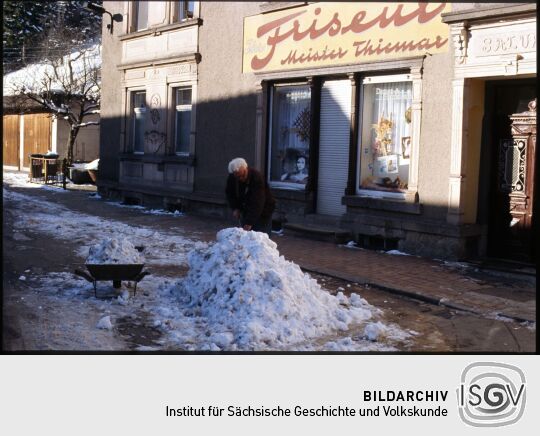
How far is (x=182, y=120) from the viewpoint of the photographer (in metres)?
10.3

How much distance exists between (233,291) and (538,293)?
7.93ft

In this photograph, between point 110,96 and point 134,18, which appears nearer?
point 110,96

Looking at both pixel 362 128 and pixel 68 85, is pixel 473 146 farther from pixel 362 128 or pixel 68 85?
pixel 68 85

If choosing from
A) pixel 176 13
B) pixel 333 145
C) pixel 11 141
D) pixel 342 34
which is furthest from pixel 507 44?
pixel 11 141

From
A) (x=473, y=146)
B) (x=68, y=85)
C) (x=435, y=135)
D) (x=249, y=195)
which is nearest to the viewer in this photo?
(x=249, y=195)

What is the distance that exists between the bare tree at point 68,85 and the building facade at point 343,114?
0.20 metres

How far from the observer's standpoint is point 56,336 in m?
5.06

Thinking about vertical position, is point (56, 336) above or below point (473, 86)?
below

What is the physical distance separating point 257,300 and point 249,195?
1.76 m

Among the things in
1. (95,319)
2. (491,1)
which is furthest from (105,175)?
(491,1)

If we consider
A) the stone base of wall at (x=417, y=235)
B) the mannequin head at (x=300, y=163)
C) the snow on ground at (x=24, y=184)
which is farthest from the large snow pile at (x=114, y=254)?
the mannequin head at (x=300, y=163)

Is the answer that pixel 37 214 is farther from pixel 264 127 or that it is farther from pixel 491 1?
pixel 491 1

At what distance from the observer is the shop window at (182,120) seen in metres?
10.1
